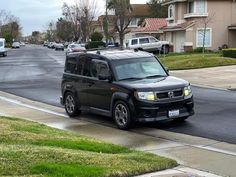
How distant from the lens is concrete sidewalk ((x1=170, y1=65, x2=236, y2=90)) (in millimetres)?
23234

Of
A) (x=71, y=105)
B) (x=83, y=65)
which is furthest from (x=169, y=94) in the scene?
(x=71, y=105)

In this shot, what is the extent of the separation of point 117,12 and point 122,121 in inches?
2367

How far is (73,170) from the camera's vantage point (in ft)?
22.7

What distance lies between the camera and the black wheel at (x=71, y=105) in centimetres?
1411

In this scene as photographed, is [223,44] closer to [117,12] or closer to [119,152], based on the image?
[117,12]

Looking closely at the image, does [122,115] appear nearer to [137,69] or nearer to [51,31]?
[137,69]

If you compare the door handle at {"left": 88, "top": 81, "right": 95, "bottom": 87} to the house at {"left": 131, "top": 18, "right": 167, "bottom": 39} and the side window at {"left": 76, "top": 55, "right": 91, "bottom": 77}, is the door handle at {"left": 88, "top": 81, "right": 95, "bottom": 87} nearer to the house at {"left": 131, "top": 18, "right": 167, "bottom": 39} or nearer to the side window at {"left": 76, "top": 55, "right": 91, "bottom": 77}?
the side window at {"left": 76, "top": 55, "right": 91, "bottom": 77}

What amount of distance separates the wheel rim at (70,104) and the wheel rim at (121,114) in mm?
2255

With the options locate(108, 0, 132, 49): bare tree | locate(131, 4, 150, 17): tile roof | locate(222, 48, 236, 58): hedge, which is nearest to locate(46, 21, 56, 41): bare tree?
locate(131, 4, 150, 17): tile roof

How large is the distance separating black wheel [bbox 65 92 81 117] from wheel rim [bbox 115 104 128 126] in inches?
81.7

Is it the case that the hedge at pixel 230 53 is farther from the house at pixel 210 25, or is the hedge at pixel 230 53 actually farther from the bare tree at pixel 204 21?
the bare tree at pixel 204 21

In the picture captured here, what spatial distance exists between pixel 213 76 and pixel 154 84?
1544cm

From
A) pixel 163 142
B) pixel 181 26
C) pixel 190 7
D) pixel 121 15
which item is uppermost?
pixel 190 7

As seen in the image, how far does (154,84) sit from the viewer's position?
1198 centimetres
